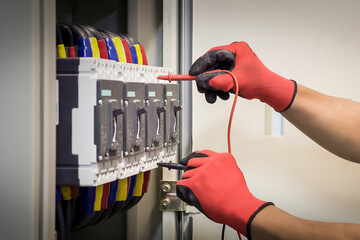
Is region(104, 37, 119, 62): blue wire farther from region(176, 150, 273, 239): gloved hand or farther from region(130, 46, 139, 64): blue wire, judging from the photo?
region(176, 150, 273, 239): gloved hand

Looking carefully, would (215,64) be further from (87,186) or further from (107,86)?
(87,186)

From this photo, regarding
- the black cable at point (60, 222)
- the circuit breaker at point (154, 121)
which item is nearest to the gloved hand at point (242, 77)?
the circuit breaker at point (154, 121)

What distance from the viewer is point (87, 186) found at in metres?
1.19

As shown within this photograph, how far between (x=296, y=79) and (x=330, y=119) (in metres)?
0.36

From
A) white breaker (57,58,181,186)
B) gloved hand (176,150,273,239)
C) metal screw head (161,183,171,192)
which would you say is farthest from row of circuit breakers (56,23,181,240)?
metal screw head (161,183,171,192)

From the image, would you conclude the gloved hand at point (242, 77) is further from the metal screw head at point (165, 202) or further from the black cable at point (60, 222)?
the metal screw head at point (165, 202)

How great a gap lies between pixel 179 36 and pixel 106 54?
2.23ft

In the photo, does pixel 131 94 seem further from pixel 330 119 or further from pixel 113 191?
pixel 330 119

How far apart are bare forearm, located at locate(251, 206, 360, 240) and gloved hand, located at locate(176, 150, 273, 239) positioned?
2 centimetres

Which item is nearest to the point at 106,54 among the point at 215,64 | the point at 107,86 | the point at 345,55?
the point at 107,86

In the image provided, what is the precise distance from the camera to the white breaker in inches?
43.7

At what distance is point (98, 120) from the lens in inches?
43.9

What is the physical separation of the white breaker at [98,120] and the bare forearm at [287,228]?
41 cm

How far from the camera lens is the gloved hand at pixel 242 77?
4.36ft
